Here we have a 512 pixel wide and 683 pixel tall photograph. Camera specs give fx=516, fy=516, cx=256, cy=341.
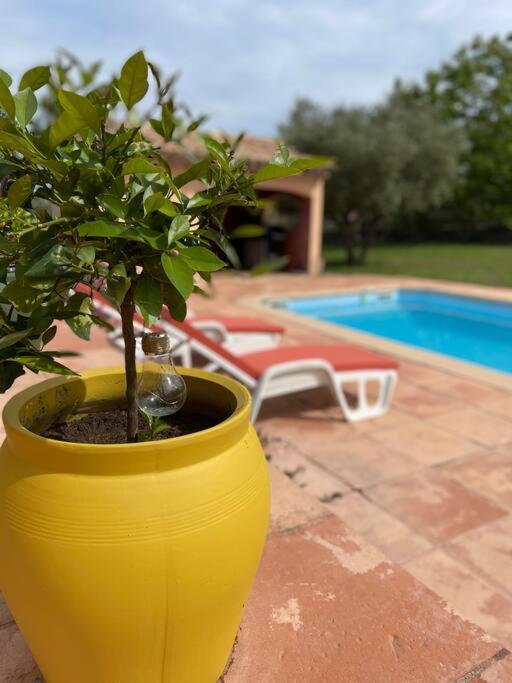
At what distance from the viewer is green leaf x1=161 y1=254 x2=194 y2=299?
973 mm

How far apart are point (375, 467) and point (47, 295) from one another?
2.82 m

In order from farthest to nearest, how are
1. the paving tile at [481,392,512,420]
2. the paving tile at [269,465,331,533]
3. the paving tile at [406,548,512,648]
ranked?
the paving tile at [481,392,512,420]
the paving tile at [269,465,331,533]
the paving tile at [406,548,512,648]

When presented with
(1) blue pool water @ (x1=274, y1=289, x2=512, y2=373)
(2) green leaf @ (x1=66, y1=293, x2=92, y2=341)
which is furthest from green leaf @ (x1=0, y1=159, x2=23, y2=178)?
(1) blue pool water @ (x1=274, y1=289, x2=512, y2=373)

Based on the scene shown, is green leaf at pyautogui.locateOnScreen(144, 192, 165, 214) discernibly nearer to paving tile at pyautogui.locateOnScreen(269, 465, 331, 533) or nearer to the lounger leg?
paving tile at pyautogui.locateOnScreen(269, 465, 331, 533)

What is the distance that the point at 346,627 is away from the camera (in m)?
1.70

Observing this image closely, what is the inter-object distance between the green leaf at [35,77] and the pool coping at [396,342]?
5.11 m

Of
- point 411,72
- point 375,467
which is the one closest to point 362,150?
point 375,467

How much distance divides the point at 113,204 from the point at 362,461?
2972 mm

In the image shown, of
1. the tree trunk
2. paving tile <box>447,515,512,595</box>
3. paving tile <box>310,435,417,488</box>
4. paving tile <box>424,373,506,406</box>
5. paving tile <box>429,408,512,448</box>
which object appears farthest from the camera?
paving tile <box>424,373,506,406</box>

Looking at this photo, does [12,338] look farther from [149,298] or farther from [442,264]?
[442,264]

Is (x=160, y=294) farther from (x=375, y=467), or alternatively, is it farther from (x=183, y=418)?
(x=375, y=467)

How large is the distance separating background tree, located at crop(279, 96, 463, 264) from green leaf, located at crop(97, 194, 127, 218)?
658 inches

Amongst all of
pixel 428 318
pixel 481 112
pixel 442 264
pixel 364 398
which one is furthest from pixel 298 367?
pixel 481 112

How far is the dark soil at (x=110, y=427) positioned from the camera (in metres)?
1.46
